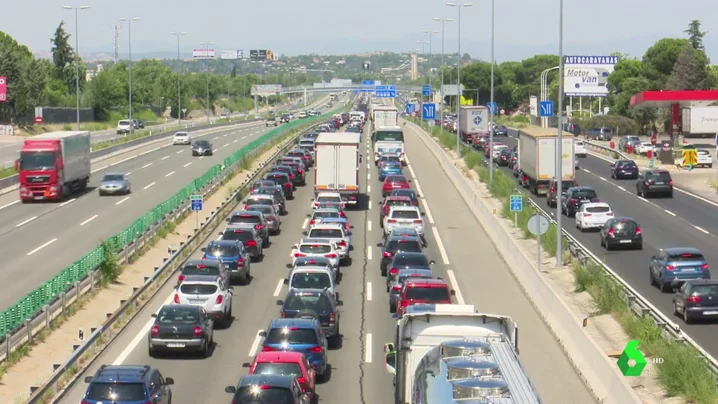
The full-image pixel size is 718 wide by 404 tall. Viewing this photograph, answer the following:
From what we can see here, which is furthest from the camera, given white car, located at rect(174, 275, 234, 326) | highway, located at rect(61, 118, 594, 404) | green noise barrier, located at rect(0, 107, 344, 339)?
white car, located at rect(174, 275, 234, 326)

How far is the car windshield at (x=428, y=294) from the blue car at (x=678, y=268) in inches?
352

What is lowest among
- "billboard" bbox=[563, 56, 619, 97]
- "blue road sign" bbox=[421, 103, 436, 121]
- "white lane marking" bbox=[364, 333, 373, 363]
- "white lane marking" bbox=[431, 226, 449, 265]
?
"white lane marking" bbox=[364, 333, 373, 363]

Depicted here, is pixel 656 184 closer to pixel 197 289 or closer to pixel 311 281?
pixel 311 281

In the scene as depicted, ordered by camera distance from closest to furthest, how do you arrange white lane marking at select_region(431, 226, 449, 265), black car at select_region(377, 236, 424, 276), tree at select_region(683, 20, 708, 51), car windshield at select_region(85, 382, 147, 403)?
car windshield at select_region(85, 382, 147, 403)
black car at select_region(377, 236, 424, 276)
white lane marking at select_region(431, 226, 449, 265)
tree at select_region(683, 20, 708, 51)

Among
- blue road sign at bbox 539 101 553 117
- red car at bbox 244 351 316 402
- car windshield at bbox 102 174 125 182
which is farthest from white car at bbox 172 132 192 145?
red car at bbox 244 351 316 402

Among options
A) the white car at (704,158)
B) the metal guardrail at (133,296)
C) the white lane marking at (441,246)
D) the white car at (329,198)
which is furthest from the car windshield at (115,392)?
the white car at (704,158)

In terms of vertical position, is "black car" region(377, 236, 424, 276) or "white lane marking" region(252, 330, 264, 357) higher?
"black car" region(377, 236, 424, 276)

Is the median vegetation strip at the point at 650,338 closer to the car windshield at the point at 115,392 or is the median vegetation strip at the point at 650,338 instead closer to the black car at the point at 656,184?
the car windshield at the point at 115,392

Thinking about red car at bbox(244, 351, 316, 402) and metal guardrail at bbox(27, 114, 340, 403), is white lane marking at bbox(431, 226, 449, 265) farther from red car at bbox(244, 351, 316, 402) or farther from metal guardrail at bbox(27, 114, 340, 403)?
red car at bbox(244, 351, 316, 402)

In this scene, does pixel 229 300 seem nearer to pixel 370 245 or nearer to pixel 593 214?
pixel 370 245

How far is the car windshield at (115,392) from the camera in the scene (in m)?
19.8

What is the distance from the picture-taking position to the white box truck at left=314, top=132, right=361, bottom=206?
56.7 meters

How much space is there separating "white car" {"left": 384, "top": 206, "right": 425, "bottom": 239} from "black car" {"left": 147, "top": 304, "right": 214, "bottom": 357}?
20402mm

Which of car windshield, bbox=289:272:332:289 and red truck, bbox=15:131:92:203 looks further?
red truck, bbox=15:131:92:203
